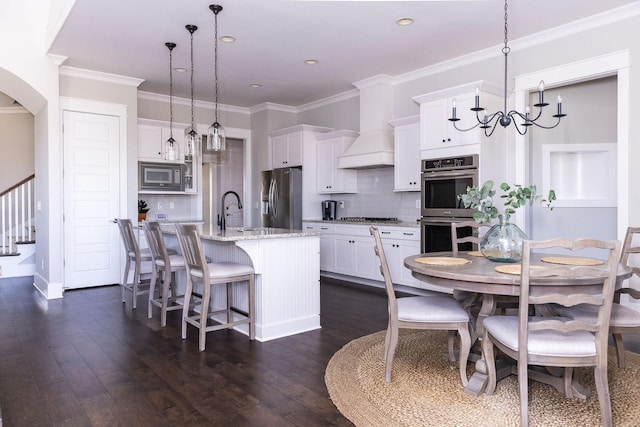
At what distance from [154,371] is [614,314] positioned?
2843 mm

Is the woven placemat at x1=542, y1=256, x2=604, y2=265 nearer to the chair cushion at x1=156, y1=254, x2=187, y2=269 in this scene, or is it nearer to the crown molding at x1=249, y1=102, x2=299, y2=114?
the chair cushion at x1=156, y1=254, x2=187, y2=269

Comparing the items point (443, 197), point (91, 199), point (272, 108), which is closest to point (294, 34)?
point (443, 197)

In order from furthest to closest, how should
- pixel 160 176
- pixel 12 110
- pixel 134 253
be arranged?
pixel 12 110, pixel 160 176, pixel 134 253

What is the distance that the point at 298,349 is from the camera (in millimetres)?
3344

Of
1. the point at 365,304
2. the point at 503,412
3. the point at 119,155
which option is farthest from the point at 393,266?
the point at 119,155

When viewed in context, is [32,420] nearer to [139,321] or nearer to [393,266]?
[139,321]

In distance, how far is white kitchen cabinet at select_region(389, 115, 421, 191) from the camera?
547 cm

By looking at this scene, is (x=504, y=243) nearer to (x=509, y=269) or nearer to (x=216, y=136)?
(x=509, y=269)

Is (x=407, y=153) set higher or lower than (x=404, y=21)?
lower

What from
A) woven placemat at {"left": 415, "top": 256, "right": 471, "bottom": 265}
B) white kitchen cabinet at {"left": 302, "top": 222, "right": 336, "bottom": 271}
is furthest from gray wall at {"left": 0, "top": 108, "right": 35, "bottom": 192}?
woven placemat at {"left": 415, "top": 256, "right": 471, "bottom": 265}

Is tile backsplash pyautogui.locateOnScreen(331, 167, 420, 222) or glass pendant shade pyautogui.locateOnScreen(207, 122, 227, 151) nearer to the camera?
glass pendant shade pyautogui.locateOnScreen(207, 122, 227, 151)

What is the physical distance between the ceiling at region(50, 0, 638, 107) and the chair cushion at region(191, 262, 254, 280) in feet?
7.39

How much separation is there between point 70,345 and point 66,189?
271 cm

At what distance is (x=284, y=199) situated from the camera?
6957 millimetres
